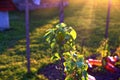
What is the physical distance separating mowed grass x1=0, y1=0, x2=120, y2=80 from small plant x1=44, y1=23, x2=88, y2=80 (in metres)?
2.08

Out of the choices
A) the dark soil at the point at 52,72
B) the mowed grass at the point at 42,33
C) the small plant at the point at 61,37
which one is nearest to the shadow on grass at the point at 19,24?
the mowed grass at the point at 42,33

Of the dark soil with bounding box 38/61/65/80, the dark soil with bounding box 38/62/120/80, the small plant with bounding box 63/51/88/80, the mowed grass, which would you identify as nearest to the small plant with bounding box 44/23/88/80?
the small plant with bounding box 63/51/88/80

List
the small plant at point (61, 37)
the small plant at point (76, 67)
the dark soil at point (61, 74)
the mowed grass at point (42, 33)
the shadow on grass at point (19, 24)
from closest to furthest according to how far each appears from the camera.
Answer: the small plant at point (76, 67) → the small plant at point (61, 37) → the dark soil at point (61, 74) → the mowed grass at point (42, 33) → the shadow on grass at point (19, 24)

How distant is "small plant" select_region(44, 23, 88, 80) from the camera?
13.3ft

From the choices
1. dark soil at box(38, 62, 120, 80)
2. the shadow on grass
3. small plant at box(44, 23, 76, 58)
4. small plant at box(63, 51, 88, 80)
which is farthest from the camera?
the shadow on grass


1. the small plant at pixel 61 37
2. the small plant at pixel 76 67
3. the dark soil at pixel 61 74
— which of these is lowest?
the dark soil at pixel 61 74

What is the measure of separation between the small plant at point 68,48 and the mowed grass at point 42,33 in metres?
2.08

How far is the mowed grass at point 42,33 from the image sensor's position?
7402mm

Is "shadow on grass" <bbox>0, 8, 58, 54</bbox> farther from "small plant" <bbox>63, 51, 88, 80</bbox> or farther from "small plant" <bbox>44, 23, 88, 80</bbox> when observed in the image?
"small plant" <bbox>63, 51, 88, 80</bbox>

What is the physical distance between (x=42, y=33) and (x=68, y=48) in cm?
622

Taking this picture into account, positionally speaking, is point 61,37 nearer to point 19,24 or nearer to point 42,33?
point 42,33

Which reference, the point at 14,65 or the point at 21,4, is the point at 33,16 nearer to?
the point at 21,4

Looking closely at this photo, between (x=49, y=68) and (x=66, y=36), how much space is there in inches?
114

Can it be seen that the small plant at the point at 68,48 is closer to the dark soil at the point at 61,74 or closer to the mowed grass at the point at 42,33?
the dark soil at the point at 61,74
